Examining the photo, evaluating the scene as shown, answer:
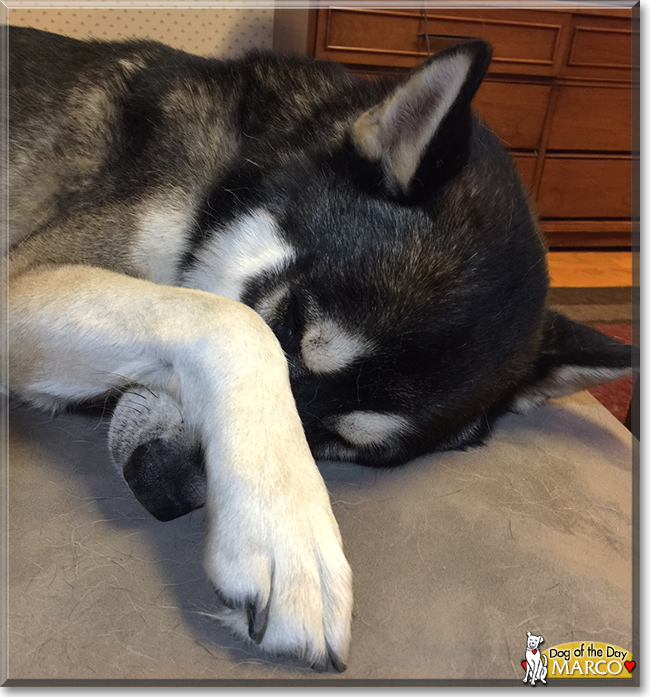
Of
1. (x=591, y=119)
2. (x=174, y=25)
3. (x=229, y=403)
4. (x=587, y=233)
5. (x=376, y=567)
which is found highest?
(x=174, y=25)

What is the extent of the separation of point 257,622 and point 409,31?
3858mm

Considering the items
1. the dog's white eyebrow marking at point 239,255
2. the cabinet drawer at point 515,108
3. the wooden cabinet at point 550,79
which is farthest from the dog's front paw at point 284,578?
the cabinet drawer at point 515,108

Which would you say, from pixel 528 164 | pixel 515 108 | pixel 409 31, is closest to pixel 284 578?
pixel 409 31

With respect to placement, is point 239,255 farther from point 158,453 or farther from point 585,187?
point 585,187

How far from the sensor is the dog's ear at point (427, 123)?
1127 millimetres

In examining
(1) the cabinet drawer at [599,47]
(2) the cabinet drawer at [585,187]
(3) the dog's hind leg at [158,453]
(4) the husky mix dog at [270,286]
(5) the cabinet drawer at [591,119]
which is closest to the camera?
(4) the husky mix dog at [270,286]

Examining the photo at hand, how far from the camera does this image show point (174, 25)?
3.98 metres

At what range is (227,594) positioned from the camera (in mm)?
980

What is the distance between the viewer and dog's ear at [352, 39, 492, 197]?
44.4 inches

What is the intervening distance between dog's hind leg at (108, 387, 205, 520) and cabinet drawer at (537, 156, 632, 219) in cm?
434

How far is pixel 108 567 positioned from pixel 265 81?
1259 mm

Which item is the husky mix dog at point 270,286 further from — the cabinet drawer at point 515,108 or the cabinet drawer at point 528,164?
the cabinet drawer at point 528,164

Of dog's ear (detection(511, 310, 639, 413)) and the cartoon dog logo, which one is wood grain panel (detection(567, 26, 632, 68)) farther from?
the cartoon dog logo

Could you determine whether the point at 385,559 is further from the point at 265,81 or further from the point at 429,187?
the point at 265,81
